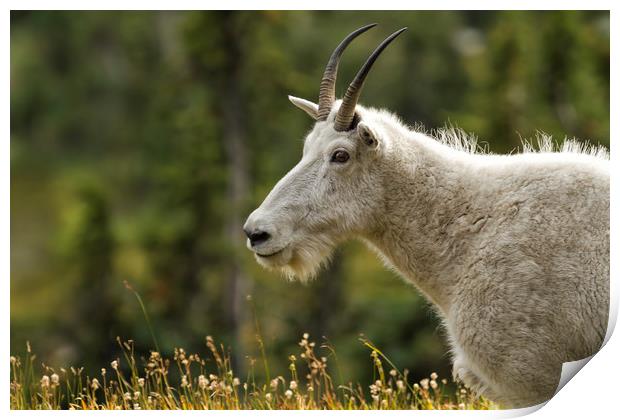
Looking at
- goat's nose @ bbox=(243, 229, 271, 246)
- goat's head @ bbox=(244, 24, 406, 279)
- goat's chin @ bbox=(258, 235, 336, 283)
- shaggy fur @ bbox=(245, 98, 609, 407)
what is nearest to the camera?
shaggy fur @ bbox=(245, 98, 609, 407)

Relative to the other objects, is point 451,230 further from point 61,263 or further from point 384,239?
point 61,263

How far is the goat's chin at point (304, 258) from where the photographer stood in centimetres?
588

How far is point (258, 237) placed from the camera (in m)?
5.70

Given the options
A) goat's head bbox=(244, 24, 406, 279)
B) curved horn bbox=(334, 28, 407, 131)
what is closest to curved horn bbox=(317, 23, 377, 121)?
goat's head bbox=(244, 24, 406, 279)

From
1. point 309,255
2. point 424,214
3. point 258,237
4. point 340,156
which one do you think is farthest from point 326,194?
point 424,214

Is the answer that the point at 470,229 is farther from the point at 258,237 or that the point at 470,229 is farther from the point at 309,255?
the point at 258,237

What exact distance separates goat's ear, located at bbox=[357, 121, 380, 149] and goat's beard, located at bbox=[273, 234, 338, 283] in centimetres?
72

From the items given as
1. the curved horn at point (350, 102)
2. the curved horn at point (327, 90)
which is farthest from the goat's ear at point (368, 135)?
the curved horn at point (327, 90)

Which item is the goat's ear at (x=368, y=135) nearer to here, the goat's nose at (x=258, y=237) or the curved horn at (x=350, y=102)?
the curved horn at (x=350, y=102)

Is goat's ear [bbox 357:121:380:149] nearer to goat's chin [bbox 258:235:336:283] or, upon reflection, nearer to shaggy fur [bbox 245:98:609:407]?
shaggy fur [bbox 245:98:609:407]

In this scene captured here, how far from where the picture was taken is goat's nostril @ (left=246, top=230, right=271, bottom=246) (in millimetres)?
5660

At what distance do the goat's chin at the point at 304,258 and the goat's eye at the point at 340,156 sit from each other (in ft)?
1.79

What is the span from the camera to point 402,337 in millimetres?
21281

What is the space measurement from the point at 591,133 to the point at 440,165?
5.27 meters
